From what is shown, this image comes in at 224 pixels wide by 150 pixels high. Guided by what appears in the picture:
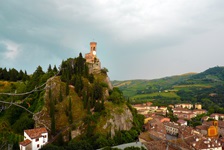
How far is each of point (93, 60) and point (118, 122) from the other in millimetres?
31248

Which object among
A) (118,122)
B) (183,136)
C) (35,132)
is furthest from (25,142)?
(183,136)

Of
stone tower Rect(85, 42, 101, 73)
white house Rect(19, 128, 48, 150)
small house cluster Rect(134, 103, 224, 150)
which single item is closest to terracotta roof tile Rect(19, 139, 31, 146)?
white house Rect(19, 128, 48, 150)

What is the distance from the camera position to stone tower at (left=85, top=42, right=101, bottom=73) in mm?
72150

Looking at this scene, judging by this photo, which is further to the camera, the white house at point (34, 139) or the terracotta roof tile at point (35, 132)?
the terracotta roof tile at point (35, 132)

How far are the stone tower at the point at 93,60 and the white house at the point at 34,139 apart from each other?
34.1 metres

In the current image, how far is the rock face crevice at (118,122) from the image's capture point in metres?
48.1

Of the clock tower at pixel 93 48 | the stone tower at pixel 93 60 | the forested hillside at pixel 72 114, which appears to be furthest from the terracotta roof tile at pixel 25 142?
the clock tower at pixel 93 48

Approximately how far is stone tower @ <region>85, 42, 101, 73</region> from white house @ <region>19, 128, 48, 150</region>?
34068 mm

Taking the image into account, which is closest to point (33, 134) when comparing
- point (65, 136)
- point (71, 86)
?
point (65, 136)

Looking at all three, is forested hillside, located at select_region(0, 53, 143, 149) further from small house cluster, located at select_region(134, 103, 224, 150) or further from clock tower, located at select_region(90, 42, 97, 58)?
clock tower, located at select_region(90, 42, 97, 58)

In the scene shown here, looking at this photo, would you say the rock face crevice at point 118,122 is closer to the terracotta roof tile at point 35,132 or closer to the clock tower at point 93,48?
the terracotta roof tile at point 35,132

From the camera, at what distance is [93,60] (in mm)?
75250

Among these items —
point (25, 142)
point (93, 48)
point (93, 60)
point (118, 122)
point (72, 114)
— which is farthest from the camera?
point (93, 48)

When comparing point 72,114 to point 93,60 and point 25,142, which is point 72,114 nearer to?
point 25,142
